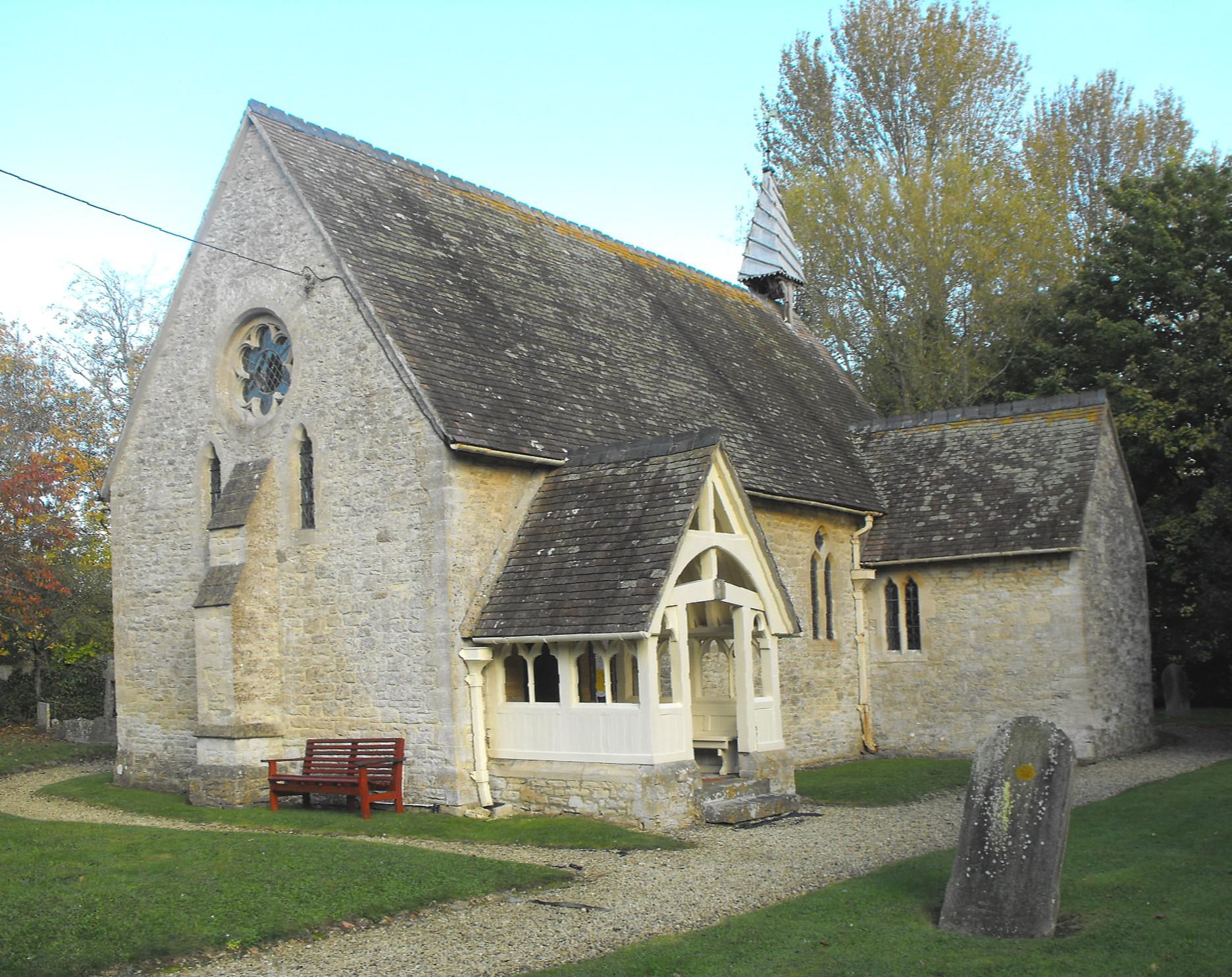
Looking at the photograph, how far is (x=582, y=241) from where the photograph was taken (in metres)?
25.8

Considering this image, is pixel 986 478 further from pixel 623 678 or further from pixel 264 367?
pixel 264 367

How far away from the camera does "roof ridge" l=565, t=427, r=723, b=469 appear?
16.6m

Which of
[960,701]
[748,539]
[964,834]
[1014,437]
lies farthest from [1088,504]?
[964,834]

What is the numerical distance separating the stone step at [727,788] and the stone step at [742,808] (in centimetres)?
10

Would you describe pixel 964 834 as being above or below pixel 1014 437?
below

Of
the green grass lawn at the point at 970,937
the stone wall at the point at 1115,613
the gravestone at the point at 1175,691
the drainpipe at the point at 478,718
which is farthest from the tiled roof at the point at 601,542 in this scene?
the gravestone at the point at 1175,691

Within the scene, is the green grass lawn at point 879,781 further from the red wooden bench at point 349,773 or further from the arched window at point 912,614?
the red wooden bench at point 349,773

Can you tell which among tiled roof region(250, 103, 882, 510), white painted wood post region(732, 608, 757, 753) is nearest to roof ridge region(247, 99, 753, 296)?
tiled roof region(250, 103, 882, 510)

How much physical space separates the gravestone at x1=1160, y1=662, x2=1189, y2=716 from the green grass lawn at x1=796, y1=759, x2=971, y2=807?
41.9 feet

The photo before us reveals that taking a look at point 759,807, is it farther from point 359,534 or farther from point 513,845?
point 359,534

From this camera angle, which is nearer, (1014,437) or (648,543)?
(648,543)

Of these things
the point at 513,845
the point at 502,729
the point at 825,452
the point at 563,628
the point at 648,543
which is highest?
the point at 825,452

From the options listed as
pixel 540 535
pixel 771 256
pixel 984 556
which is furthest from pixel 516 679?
pixel 771 256

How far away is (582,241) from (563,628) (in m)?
12.2
